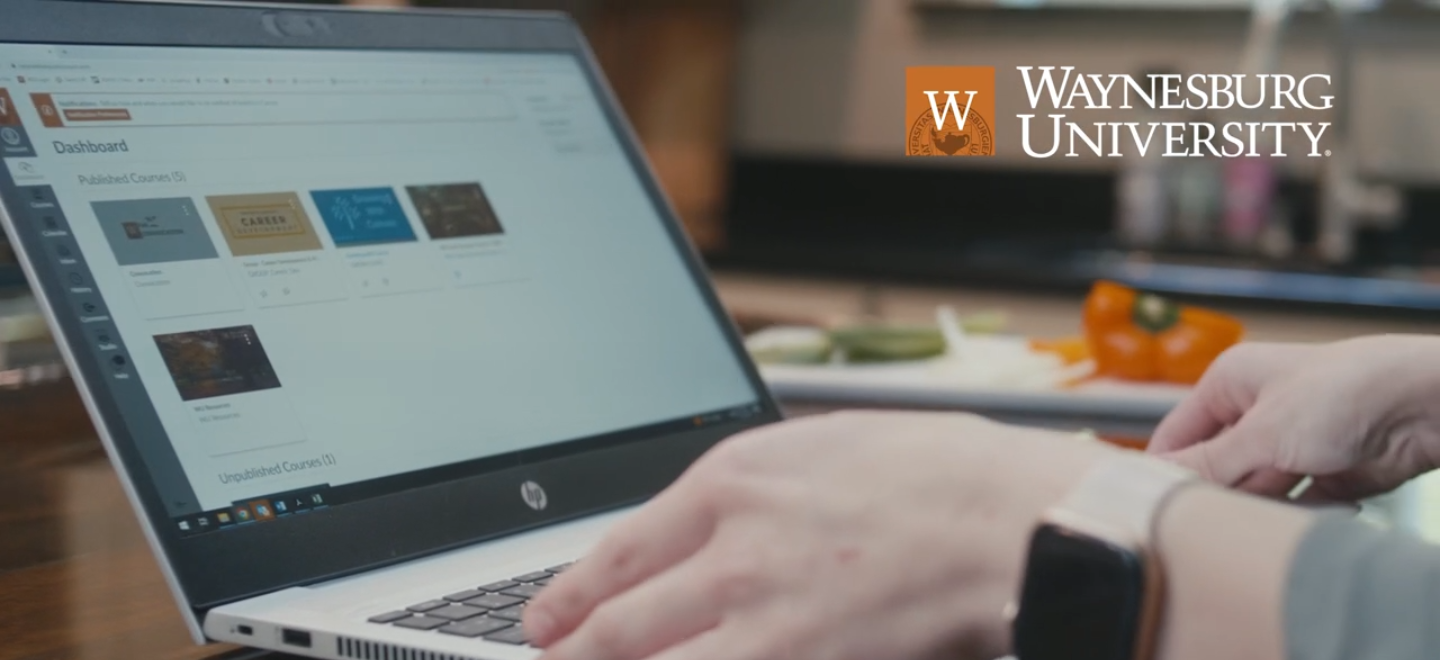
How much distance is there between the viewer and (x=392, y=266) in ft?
2.74

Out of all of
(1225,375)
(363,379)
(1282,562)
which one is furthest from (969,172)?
(1282,562)

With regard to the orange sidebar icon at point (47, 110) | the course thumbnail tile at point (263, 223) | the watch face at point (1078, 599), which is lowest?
the watch face at point (1078, 599)

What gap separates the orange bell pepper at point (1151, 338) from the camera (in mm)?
1477

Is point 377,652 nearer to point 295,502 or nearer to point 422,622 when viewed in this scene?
point 422,622

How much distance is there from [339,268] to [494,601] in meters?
0.22

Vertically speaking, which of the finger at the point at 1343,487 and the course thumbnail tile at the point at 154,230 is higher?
the course thumbnail tile at the point at 154,230

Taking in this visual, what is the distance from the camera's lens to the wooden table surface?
0.69m

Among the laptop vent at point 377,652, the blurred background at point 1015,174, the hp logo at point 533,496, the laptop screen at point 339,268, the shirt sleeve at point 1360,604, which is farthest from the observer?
the blurred background at point 1015,174

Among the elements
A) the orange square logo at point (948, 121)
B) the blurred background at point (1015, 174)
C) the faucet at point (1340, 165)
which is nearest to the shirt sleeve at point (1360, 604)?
the orange square logo at point (948, 121)

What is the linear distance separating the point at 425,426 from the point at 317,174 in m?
0.14

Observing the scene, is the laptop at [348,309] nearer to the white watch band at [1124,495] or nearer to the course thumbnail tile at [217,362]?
the course thumbnail tile at [217,362]

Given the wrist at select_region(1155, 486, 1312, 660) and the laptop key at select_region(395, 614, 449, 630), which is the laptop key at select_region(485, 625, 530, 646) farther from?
the wrist at select_region(1155, 486, 1312, 660)

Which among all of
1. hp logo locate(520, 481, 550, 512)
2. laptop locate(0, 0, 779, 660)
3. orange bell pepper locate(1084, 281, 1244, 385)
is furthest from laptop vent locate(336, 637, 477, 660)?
orange bell pepper locate(1084, 281, 1244, 385)

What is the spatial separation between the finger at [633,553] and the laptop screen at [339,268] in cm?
24
